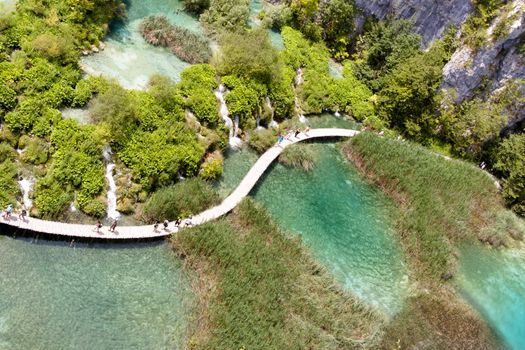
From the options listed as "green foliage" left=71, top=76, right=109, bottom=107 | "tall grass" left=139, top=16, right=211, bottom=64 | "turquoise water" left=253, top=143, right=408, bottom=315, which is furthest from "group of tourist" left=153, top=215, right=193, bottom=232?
"tall grass" left=139, top=16, right=211, bottom=64

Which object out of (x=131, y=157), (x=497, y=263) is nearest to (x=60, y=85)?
(x=131, y=157)

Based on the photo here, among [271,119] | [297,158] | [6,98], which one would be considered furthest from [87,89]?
[297,158]

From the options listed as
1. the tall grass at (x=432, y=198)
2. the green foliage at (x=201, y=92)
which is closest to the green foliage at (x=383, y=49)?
the tall grass at (x=432, y=198)

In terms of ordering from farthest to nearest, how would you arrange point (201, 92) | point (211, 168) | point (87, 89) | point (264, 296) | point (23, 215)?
1. point (201, 92)
2. point (211, 168)
3. point (87, 89)
4. point (264, 296)
5. point (23, 215)

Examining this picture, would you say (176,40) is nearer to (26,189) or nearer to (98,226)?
(26,189)

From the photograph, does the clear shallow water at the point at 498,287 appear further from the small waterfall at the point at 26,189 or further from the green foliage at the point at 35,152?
the green foliage at the point at 35,152

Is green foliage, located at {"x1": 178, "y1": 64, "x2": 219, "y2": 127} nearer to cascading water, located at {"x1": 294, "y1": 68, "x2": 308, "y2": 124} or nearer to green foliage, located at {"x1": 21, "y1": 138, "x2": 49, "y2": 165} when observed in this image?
cascading water, located at {"x1": 294, "y1": 68, "x2": 308, "y2": 124}
